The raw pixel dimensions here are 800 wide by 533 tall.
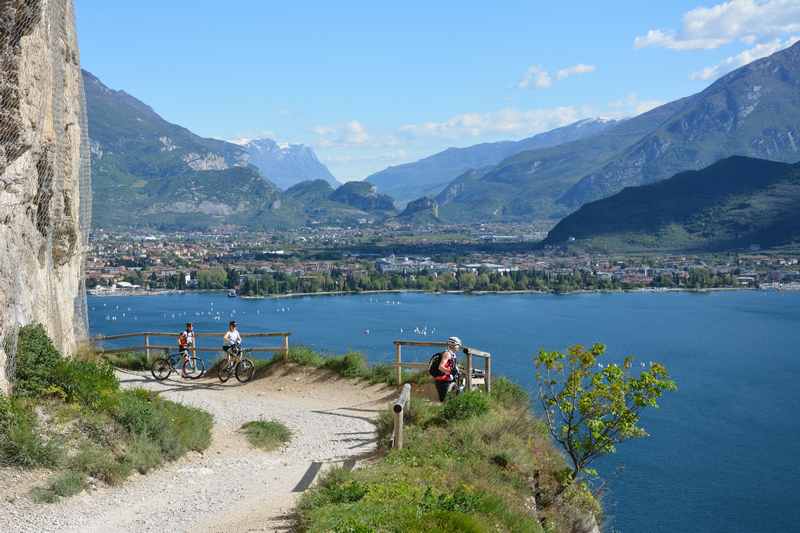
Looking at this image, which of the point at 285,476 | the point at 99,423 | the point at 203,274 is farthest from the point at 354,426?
the point at 203,274

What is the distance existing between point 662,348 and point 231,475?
60360 mm

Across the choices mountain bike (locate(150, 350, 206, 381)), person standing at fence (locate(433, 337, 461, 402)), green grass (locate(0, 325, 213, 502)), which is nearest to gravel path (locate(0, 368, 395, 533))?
green grass (locate(0, 325, 213, 502))

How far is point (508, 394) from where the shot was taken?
15.0 m

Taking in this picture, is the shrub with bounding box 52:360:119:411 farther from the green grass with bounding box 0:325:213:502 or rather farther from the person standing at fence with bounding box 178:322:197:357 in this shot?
the person standing at fence with bounding box 178:322:197:357

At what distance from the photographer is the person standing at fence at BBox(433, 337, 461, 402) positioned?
45.1 feet

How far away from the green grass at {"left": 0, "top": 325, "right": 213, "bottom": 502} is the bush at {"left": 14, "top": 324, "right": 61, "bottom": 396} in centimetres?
1

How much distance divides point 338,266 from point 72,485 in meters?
146

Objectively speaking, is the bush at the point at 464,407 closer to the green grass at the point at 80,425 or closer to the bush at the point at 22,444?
the green grass at the point at 80,425

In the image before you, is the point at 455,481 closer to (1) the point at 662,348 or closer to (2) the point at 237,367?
(2) the point at 237,367

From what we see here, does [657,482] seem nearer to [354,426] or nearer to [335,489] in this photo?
[354,426]

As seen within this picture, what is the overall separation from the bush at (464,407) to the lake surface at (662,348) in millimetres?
3273

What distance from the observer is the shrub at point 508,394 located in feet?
47.9

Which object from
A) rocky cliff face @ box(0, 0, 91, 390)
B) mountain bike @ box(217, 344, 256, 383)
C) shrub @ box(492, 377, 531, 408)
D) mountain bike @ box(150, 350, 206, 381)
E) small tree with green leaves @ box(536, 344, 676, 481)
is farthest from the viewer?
mountain bike @ box(150, 350, 206, 381)

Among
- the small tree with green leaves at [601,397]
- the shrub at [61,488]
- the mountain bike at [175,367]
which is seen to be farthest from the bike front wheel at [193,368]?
the small tree with green leaves at [601,397]
